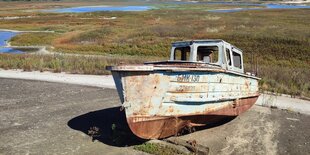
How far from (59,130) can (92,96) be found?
6224mm

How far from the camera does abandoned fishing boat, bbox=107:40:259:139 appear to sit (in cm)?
1068

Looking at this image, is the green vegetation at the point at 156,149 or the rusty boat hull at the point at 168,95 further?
the green vegetation at the point at 156,149

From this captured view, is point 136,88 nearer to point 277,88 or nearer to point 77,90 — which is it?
point 77,90

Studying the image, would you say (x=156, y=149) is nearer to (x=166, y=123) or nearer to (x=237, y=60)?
(x=166, y=123)

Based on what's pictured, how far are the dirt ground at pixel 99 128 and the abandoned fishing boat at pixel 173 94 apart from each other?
882 millimetres

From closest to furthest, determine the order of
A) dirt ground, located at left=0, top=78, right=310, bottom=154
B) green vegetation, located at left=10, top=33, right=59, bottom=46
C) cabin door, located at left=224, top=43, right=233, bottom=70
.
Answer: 1. dirt ground, located at left=0, top=78, right=310, bottom=154
2. cabin door, located at left=224, top=43, right=233, bottom=70
3. green vegetation, located at left=10, top=33, right=59, bottom=46

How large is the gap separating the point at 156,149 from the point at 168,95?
1622 millimetres

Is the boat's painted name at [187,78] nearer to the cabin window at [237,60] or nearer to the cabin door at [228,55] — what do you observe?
the cabin door at [228,55]

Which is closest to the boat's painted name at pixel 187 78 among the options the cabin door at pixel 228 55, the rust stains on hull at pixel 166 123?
the rust stains on hull at pixel 166 123

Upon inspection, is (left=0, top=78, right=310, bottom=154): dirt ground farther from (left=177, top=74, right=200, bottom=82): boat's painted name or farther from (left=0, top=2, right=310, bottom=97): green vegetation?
(left=0, top=2, right=310, bottom=97): green vegetation

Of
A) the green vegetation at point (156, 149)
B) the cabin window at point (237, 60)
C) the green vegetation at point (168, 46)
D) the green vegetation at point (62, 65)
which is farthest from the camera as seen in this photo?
the green vegetation at point (62, 65)

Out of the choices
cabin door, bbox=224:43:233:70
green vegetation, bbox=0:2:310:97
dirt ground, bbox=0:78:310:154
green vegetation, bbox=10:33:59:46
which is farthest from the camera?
green vegetation, bbox=10:33:59:46

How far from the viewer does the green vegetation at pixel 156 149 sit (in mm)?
11055

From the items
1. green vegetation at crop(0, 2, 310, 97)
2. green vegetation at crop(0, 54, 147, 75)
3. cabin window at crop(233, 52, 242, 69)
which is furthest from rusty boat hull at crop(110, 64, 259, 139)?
green vegetation at crop(0, 54, 147, 75)
